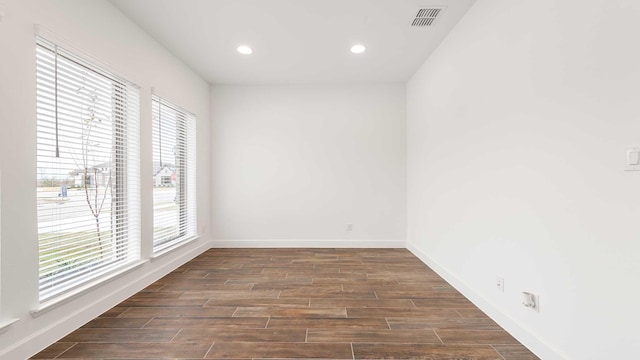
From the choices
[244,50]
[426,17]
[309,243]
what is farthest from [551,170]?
[309,243]

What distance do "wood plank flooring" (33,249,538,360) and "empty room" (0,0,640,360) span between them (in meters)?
0.02

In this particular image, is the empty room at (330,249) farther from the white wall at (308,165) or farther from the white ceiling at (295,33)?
the white wall at (308,165)

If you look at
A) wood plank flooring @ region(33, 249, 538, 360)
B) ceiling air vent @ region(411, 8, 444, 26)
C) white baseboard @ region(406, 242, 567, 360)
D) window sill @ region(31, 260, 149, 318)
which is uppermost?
ceiling air vent @ region(411, 8, 444, 26)

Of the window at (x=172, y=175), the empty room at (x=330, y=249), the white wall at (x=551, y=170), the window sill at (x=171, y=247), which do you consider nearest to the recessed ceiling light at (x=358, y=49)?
the empty room at (x=330, y=249)

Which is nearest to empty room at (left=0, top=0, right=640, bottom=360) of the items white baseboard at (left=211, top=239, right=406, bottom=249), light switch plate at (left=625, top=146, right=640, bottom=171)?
light switch plate at (left=625, top=146, right=640, bottom=171)

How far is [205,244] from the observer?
4305 millimetres

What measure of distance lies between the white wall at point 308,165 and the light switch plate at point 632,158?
127 inches

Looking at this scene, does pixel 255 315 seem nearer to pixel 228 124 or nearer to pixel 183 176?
pixel 183 176

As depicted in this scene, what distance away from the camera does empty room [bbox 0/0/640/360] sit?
1.44 metres

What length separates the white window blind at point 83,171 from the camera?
1900 mm

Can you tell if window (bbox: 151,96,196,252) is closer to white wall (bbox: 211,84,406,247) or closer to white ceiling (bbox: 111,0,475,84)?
white wall (bbox: 211,84,406,247)

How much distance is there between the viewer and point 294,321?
2.18 metres

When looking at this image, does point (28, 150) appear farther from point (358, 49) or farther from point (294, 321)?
point (358, 49)

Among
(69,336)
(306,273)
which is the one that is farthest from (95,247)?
(306,273)
